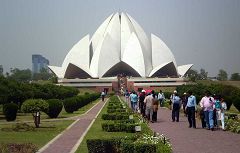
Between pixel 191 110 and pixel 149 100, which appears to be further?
pixel 149 100

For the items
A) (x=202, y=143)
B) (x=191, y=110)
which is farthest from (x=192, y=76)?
(x=202, y=143)

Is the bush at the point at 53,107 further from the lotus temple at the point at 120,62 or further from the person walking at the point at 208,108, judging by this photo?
the lotus temple at the point at 120,62

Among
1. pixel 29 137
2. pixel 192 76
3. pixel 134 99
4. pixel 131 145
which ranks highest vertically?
pixel 192 76

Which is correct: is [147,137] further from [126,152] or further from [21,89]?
[21,89]

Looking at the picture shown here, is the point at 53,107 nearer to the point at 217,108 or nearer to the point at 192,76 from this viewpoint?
the point at 217,108

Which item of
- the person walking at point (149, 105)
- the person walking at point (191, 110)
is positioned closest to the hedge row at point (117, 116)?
the person walking at point (149, 105)

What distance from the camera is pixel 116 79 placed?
202 ft

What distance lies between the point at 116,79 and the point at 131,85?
8.28ft

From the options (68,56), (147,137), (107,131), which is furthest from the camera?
(68,56)

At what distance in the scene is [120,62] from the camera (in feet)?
205

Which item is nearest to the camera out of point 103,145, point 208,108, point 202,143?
point 103,145

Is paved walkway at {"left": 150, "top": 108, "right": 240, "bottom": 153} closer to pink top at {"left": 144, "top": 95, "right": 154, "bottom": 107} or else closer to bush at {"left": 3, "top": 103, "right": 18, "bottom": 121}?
pink top at {"left": 144, "top": 95, "right": 154, "bottom": 107}

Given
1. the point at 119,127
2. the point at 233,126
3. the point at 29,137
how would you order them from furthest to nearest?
1. the point at 233,126
2. the point at 119,127
3. the point at 29,137

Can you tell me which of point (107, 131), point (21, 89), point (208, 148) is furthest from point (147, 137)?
point (21, 89)
